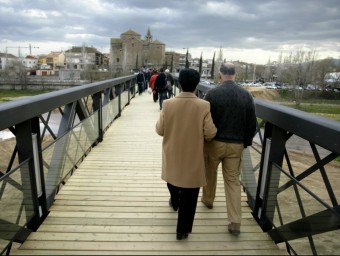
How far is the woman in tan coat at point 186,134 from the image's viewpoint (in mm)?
2736

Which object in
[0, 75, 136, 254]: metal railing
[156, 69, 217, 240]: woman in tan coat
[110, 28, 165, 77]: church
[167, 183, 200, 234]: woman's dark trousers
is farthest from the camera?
[110, 28, 165, 77]: church

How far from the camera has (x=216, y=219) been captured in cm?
339

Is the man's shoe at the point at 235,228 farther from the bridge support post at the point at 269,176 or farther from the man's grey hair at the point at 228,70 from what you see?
the man's grey hair at the point at 228,70

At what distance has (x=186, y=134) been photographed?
2.75 metres

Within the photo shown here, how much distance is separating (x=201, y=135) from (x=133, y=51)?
357 ft

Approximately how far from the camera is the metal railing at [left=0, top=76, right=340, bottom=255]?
2127 mm

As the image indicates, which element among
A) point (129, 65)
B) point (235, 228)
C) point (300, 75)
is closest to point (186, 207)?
point (235, 228)

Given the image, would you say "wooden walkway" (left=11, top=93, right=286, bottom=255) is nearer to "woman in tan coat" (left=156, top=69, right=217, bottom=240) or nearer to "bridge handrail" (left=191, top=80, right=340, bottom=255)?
"bridge handrail" (left=191, top=80, right=340, bottom=255)

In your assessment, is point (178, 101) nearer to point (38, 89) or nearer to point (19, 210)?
point (19, 210)

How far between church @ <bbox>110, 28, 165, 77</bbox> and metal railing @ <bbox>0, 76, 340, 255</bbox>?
10322cm

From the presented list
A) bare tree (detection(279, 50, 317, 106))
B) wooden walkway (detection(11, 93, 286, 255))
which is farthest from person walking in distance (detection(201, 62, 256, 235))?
bare tree (detection(279, 50, 317, 106))

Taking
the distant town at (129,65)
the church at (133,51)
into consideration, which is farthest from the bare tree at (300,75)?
the church at (133,51)

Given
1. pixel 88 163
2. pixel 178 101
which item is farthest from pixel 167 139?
pixel 88 163

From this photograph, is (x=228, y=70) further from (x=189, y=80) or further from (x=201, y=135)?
(x=201, y=135)
